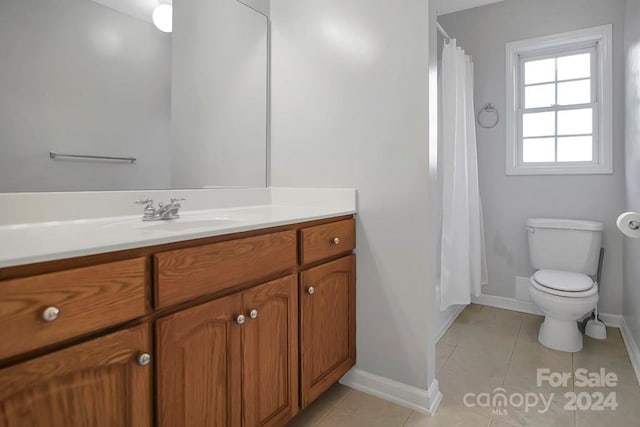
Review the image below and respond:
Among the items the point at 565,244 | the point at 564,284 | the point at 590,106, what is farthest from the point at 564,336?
the point at 590,106

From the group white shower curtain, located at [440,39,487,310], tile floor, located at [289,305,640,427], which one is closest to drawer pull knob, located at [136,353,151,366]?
tile floor, located at [289,305,640,427]

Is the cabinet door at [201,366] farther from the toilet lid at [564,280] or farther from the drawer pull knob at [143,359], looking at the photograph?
the toilet lid at [564,280]

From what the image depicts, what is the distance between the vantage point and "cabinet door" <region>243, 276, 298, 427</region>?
3.99ft

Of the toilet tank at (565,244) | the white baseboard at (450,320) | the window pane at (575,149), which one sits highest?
the window pane at (575,149)

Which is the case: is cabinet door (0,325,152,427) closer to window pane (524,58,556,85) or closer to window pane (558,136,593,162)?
window pane (558,136,593,162)

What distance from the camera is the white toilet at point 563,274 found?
2115 millimetres

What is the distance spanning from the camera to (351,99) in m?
1.76

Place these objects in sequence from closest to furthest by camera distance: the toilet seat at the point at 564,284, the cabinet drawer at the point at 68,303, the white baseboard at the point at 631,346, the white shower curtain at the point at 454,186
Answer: the cabinet drawer at the point at 68,303 → the white baseboard at the point at 631,346 → the toilet seat at the point at 564,284 → the white shower curtain at the point at 454,186

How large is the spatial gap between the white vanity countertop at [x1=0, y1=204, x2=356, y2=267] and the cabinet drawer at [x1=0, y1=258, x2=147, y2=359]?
0.04 meters

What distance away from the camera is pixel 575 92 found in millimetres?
2709

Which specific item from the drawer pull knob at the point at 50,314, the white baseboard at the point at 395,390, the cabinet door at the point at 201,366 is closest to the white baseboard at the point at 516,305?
the white baseboard at the point at 395,390

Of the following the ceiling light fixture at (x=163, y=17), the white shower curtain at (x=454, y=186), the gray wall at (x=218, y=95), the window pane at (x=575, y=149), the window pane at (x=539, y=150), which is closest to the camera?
the ceiling light fixture at (x=163, y=17)

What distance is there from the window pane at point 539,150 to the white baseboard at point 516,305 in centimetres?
110

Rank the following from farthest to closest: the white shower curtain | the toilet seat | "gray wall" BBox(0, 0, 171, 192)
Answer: the white shower curtain, the toilet seat, "gray wall" BBox(0, 0, 171, 192)
